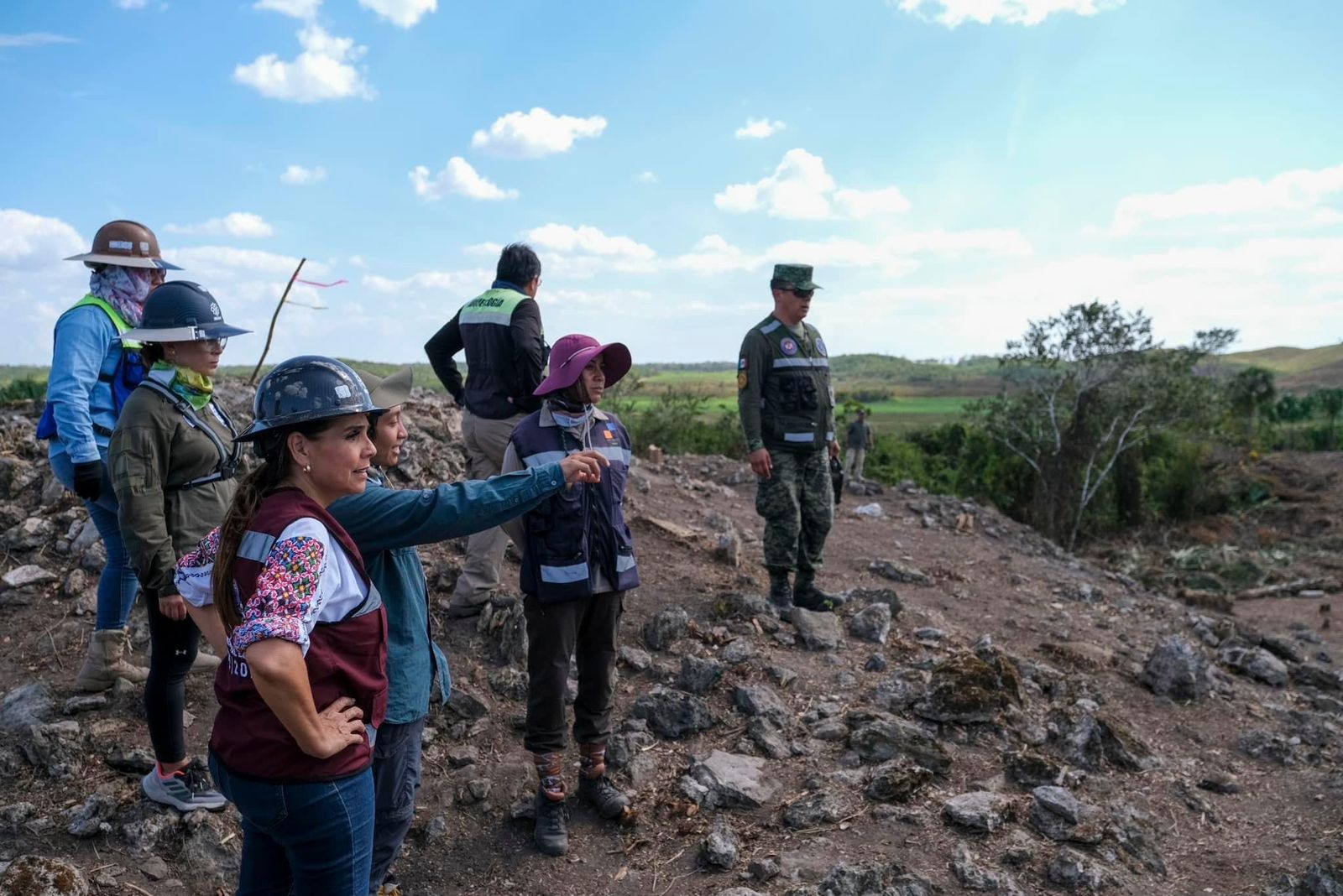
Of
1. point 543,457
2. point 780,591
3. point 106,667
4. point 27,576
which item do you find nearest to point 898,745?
point 780,591

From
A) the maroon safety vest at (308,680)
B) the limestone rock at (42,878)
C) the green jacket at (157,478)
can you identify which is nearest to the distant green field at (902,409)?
the green jacket at (157,478)

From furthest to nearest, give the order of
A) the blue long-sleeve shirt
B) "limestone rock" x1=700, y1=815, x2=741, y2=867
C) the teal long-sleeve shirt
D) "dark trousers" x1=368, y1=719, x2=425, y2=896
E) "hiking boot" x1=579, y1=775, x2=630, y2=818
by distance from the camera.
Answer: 1. "hiking boot" x1=579, y1=775, x2=630, y2=818
2. "limestone rock" x1=700, y1=815, x2=741, y2=867
3. the blue long-sleeve shirt
4. "dark trousers" x1=368, y1=719, x2=425, y2=896
5. the teal long-sleeve shirt

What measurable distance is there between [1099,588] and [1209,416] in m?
11.2

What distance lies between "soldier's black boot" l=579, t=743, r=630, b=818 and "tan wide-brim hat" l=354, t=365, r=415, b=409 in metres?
1.94

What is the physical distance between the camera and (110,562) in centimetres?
Answer: 369

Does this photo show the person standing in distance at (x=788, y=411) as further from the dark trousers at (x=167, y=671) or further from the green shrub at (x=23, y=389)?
the green shrub at (x=23, y=389)

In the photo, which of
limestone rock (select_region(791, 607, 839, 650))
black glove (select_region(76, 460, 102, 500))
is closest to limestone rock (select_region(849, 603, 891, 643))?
limestone rock (select_region(791, 607, 839, 650))

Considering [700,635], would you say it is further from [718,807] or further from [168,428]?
[168,428]

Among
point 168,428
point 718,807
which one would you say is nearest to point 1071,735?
point 718,807

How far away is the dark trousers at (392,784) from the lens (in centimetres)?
243

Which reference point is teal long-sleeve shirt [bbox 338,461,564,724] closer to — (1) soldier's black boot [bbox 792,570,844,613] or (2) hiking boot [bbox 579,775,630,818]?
(2) hiking boot [bbox 579,775,630,818]

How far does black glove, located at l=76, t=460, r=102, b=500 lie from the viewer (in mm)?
3295

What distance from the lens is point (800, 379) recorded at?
5500 mm

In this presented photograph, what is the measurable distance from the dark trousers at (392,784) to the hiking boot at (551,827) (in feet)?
3.39
